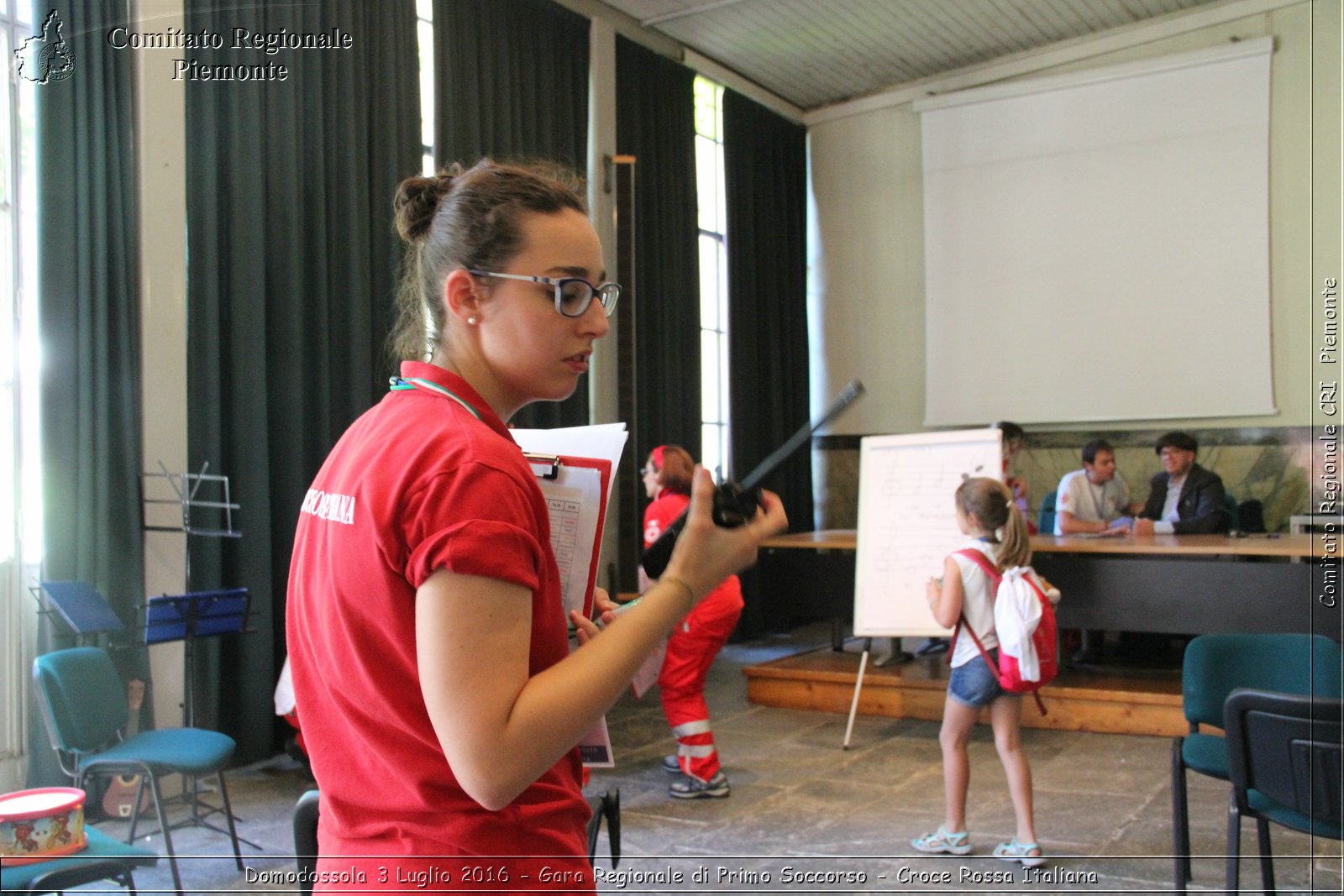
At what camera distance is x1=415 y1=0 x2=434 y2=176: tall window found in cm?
646

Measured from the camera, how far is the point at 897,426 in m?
9.84

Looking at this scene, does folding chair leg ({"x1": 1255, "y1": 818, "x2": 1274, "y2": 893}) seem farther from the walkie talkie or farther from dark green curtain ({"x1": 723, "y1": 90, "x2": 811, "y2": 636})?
dark green curtain ({"x1": 723, "y1": 90, "x2": 811, "y2": 636})

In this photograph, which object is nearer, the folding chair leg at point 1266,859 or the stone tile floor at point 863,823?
the folding chair leg at point 1266,859

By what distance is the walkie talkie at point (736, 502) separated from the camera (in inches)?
44.4

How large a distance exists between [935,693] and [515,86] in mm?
4515

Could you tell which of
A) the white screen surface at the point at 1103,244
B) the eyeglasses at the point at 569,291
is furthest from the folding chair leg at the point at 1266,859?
Result: the white screen surface at the point at 1103,244

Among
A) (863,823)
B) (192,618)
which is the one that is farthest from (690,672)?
(192,618)

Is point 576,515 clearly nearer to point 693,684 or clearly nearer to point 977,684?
point 977,684

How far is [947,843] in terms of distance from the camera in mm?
3789

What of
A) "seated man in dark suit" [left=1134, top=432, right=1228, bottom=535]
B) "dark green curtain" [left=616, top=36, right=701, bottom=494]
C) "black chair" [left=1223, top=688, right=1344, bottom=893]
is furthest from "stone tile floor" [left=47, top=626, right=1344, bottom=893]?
"dark green curtain" [left=616, top=36, right=701, bottom=494]

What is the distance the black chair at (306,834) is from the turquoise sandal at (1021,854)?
2.50 metres

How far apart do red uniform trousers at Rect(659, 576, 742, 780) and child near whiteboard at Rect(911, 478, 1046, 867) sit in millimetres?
1069

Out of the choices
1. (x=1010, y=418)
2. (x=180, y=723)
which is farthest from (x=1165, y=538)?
(x=180, y=723)

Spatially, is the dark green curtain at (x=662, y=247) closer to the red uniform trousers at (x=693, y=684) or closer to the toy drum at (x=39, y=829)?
the red uniform trousers at (x=693, y=684)
